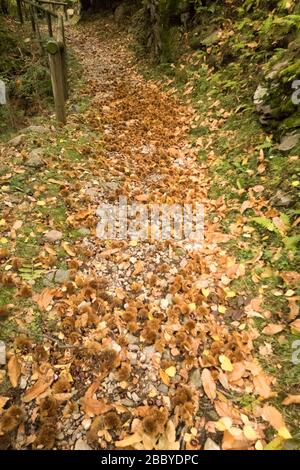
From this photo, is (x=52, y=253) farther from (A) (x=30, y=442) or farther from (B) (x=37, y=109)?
(B) (x=37, y=109)

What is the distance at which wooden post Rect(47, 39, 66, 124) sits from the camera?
18.8 ft

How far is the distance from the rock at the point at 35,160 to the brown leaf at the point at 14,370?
10.4 feet

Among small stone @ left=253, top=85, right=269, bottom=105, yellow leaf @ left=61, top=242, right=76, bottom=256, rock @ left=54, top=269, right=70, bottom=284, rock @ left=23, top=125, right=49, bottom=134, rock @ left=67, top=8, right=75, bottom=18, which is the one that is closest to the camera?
rock @ left=54, top=269, right=70, bottom=284

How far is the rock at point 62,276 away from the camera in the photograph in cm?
356

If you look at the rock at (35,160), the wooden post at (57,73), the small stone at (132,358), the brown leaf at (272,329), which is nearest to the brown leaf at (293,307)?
the brown leaf at (272,329)

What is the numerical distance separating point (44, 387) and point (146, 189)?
3.38 metres

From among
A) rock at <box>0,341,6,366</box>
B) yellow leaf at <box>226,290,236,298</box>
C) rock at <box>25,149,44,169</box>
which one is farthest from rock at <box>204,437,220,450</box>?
rock at <box>25,149,44,169</box>

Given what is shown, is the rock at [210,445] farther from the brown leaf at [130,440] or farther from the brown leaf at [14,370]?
the brown leaf at [14,370]

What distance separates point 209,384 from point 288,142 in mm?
3687

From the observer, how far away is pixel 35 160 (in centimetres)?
510

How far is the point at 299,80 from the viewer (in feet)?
16.0

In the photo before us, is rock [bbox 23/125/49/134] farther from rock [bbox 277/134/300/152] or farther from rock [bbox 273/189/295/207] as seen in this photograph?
rock [bbox 273/189/295/207]

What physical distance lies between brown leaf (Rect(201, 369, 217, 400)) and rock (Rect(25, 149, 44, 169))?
12.8 ft

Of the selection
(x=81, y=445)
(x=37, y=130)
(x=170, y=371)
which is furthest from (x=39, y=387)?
(x=37, y=130)
